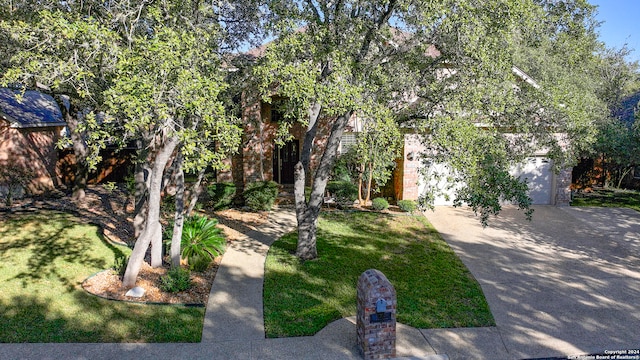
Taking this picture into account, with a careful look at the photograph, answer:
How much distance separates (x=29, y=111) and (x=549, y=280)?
67.8 feet

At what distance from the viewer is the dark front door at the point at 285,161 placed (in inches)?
758

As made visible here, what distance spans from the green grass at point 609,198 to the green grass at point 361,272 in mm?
9685

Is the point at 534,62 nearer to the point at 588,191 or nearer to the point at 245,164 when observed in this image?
the point at 588,191

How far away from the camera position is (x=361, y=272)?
10273mm

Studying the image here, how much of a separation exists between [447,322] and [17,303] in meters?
8.45

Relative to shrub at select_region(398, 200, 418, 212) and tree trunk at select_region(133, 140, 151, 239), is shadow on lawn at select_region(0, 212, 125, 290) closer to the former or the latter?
tree trunk at select_region(133, 140, 151, 239)

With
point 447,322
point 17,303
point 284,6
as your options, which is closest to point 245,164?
point 284,6

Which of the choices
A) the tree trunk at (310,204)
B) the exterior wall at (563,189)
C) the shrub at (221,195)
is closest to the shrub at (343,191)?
the shrub at (221,195)

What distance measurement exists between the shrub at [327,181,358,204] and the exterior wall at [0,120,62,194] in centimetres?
1251

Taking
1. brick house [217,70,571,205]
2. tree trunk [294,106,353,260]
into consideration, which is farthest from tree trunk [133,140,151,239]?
brick house [217,70,571,205]

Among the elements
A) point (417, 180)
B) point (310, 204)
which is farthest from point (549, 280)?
point (417, 180)

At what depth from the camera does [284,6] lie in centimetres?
979

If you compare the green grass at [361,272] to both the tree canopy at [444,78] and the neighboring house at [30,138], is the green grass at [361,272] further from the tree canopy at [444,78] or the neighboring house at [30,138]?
the neighboring house at [30,138]

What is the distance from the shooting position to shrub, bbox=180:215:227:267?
10.3 m
